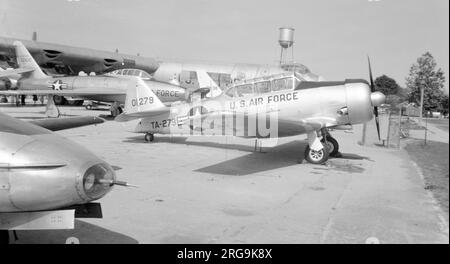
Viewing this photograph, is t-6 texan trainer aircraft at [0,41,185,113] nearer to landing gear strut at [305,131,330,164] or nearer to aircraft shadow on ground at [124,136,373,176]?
aircraft shadow on ground at [124,136,373,176]

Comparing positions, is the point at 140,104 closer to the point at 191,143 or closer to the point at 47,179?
the point at 191,143

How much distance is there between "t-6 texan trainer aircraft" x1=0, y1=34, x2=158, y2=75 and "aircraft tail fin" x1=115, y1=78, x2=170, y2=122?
67.7 feet

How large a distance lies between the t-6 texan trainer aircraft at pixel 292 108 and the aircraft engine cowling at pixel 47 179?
5210mm

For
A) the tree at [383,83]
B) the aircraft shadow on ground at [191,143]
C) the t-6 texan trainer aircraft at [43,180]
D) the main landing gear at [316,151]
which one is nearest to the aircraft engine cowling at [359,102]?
the tree at [383,83]

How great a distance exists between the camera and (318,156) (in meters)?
9.86

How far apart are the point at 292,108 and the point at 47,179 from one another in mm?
7597

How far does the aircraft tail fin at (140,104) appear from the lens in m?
12.4

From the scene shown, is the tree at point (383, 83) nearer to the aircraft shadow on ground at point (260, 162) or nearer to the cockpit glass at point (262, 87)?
the cockpit glass at point (262, 87)

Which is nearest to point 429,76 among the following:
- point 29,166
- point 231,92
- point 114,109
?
point 29,166

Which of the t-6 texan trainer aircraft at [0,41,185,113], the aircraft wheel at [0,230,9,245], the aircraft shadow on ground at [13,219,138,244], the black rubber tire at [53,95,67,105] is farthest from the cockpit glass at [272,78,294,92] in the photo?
the black rubber tire at [53,95,67,105]

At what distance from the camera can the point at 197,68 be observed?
28.2m

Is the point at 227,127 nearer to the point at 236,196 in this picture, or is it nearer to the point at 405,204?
the point at 236,196

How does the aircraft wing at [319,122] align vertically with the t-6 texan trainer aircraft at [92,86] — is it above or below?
below
